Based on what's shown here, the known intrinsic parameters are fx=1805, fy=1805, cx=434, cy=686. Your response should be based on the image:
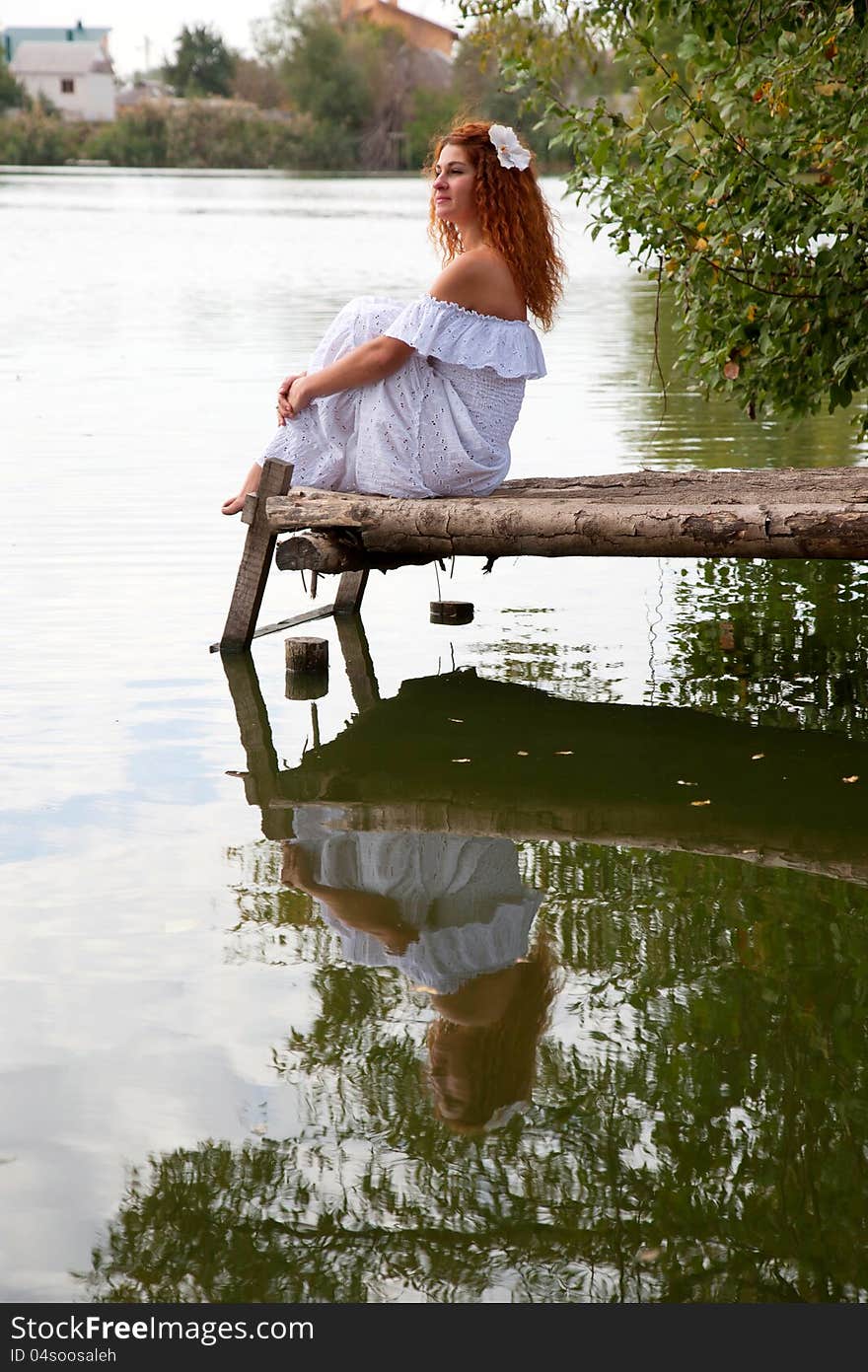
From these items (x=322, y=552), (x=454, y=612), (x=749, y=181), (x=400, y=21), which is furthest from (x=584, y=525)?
(x=400, y=21)

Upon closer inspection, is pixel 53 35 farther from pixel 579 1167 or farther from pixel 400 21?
pixel 579 1167

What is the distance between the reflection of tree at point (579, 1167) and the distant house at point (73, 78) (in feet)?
539

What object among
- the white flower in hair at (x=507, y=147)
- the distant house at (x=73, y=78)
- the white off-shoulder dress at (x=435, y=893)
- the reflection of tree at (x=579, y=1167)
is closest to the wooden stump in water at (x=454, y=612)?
the white flower in hair at (x=507, y=147)

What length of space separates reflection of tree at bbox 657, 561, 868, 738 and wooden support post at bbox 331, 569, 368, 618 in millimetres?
1397

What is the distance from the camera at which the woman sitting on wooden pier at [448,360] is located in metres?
6.64

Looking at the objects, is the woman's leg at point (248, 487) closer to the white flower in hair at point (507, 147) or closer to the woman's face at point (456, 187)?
the woman's face at point (456, 187)

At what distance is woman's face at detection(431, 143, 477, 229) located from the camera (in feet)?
21.9

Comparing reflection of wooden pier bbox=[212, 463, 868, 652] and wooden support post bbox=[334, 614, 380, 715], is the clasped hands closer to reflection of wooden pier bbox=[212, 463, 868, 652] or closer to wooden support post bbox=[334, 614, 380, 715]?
reflection of wooden pier bbox=[212, 463, 868, 652]

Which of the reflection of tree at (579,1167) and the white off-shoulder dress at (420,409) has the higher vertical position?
the white off-shoulder dress at (420,409)

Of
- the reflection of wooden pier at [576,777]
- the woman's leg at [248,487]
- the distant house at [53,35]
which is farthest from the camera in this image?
the distant house at [53,35]

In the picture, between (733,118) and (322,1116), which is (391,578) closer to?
(733,118)

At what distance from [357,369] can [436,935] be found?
289cm

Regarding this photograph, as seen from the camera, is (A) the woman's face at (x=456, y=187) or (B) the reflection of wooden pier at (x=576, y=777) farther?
(A) the woman's face at (x=456, y=187)

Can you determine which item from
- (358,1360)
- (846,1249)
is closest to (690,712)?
(846,1249)
